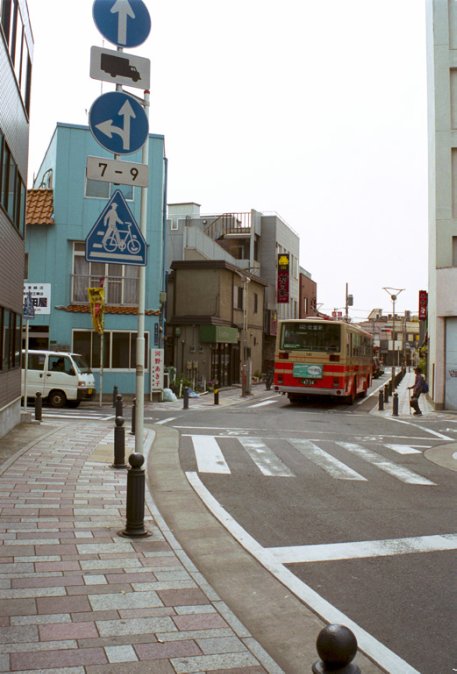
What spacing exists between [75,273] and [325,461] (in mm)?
18540

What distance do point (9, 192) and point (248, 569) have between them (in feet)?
37.0

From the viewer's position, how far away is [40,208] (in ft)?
90.2

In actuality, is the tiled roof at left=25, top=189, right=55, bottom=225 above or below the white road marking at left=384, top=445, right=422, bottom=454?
above

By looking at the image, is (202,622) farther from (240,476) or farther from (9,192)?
(9,192)

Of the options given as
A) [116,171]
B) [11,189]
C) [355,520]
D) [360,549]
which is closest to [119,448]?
[355,520]

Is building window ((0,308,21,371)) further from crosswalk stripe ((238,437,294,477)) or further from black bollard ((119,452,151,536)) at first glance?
black bollard ((119,452,151,536))

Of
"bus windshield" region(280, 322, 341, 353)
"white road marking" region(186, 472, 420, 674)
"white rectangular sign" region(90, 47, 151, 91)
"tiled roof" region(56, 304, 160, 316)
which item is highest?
"white rectangular sign" region(90, 47, 151, 91)

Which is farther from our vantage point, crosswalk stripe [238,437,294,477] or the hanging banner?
the hanging banner

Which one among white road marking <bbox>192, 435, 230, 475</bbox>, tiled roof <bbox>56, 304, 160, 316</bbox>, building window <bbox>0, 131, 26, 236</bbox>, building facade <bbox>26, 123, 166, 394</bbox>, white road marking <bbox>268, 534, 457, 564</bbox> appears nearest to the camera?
white road marking <bbox>268, 534, 457, 564</bbox>

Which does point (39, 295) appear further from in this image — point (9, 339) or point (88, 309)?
point (9, 339)

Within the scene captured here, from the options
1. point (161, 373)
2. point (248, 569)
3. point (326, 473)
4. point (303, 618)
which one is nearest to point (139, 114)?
point (248, 569)

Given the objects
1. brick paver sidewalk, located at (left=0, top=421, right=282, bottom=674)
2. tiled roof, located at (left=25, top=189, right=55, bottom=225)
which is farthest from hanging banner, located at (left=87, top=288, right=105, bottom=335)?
brick paver sidewalk, located at (left=0, top=421, right=282, bottom=674)

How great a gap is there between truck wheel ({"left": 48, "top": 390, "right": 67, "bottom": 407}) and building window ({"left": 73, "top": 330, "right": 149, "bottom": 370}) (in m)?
4.11

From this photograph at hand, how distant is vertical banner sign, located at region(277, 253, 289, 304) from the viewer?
50312 millimetres
